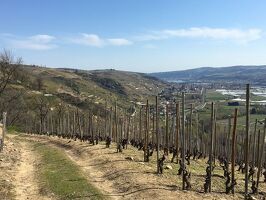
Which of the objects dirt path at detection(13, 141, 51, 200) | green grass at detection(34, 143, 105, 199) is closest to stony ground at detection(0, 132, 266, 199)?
dirt path at detection(13, 141, 51, 200)

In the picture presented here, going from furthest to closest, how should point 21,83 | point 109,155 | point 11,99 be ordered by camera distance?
point 21,83 < point 11,99 < point 109,155

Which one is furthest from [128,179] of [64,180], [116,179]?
[64,180]

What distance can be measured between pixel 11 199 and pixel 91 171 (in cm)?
704

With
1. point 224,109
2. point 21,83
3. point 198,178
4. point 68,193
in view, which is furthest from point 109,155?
point 224,109

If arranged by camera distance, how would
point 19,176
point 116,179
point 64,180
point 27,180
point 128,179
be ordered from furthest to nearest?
1. point 19,176
2. point 27,180
3. point 64,180
4. point 116,179
5. point 128,179

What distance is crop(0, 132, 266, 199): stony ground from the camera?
64.9 feet

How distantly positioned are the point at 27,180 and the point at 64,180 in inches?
103

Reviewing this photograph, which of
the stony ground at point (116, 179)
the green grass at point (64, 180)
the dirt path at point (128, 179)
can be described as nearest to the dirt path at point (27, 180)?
the stony ground at point (116, 179)

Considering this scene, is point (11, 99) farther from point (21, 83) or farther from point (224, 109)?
point (224, 109)

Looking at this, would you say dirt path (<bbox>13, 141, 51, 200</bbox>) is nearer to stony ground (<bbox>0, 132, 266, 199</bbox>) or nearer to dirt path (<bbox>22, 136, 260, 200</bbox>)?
stony ground (<bbox>0, 132, 266, 199</bbox>)

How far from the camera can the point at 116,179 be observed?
2273 centimetres

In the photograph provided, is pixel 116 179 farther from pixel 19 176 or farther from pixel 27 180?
pixel 19 176

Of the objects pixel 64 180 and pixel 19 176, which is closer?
pixel 64 180

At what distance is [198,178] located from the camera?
24375 millimetres
